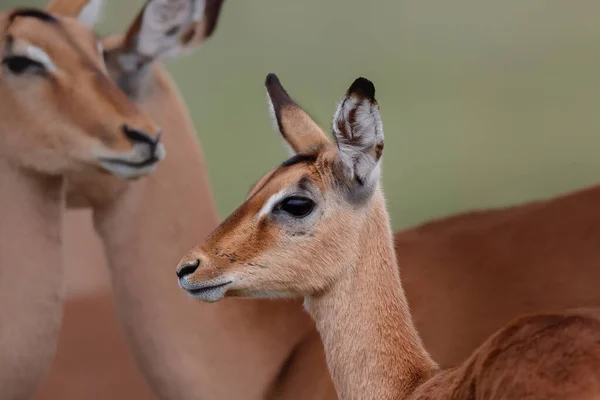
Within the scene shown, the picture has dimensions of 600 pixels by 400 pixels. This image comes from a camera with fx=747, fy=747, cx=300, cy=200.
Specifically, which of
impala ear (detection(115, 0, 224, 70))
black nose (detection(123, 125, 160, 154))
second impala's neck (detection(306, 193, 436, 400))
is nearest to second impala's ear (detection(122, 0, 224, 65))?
impala ear (detection(115, 0, 224, 70))

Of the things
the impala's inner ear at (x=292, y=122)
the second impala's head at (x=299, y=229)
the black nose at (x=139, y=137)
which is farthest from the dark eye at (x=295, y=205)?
the black nose at (x=139, y=137)

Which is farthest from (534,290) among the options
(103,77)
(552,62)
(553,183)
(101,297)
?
(101,297)

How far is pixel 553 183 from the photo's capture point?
1.73 meters

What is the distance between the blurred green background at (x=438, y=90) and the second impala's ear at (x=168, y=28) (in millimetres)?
268

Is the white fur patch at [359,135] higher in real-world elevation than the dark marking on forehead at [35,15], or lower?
lower

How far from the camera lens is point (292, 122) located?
3.78ft

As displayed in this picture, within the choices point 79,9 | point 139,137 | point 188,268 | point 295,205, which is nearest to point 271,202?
point 295,205

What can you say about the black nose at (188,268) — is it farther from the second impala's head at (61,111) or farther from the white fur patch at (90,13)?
the white fur patch at (90,13)

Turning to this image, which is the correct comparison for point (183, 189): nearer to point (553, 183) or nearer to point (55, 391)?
point (55, 391)

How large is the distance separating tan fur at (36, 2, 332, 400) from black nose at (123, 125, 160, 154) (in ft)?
0.59

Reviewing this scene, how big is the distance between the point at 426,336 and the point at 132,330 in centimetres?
57

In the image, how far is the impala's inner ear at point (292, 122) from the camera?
1.13 metres

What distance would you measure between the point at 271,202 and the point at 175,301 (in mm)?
538

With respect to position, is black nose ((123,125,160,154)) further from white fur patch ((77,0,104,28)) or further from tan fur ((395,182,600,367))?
tan fur ((395,182,600,367))
